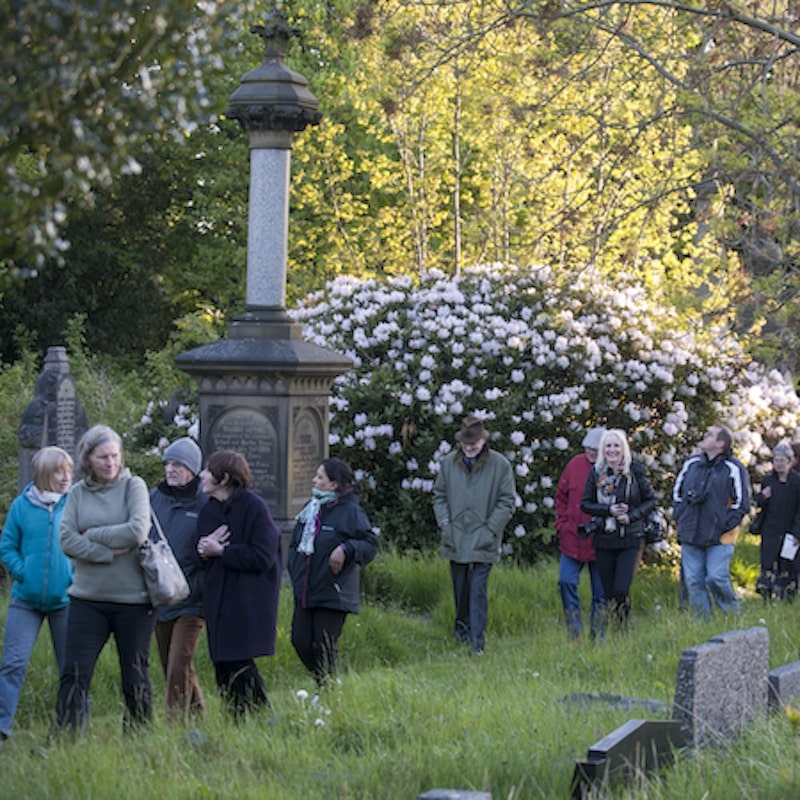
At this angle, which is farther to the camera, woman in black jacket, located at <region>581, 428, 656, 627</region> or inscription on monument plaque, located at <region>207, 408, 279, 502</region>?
inscription on monument plaque, located at <region>207, 408, 279, 502</region>

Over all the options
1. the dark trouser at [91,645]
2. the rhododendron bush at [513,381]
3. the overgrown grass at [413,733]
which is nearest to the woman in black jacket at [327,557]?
the overgrown grass at [413,733]

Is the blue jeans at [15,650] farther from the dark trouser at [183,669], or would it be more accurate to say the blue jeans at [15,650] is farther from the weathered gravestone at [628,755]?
the weathered gravestone at [628,755]

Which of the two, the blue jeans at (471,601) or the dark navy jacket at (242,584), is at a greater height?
the dark navy jacket at (242,584)

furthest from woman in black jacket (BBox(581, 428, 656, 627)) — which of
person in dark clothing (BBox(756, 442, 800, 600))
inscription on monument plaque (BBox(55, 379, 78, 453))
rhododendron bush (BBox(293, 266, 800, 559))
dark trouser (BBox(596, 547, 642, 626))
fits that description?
inscription on monument plaque (BBox(55, 379, 78, 453))

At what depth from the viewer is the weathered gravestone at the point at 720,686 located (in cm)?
642

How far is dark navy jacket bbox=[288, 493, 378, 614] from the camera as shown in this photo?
924 centimetres

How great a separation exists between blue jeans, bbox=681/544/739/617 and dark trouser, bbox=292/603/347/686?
390 centimetres

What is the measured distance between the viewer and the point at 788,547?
13523 mm

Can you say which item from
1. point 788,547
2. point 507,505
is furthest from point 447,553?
point 788,547

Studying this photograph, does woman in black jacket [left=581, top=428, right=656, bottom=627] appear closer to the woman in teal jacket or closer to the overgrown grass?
the overgrown grass

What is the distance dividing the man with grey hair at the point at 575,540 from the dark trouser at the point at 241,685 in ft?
13.0

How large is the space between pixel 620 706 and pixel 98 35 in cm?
487

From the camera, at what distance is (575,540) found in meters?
12.0

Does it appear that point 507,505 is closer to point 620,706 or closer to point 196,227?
point 620,706
